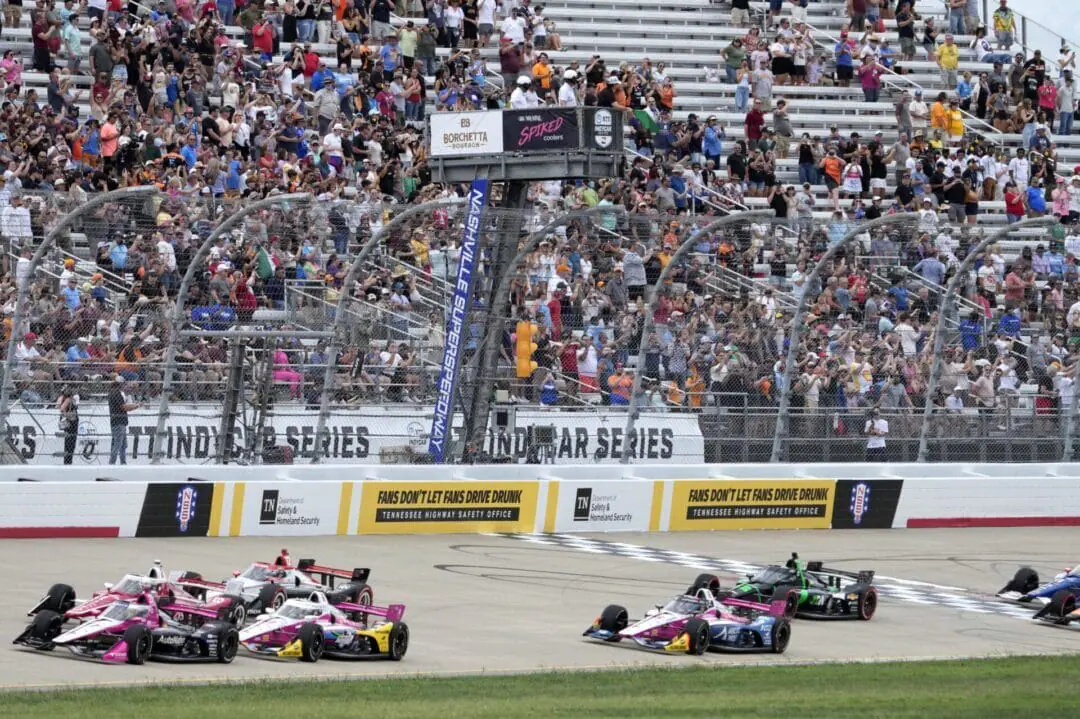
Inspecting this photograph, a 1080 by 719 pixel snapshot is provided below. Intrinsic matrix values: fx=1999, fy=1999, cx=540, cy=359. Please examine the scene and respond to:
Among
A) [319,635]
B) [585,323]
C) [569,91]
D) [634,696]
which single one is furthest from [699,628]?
[569,91]

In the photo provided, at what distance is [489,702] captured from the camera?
13383 mm

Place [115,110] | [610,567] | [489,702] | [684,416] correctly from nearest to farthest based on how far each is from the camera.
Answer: [489,702], [610,567], [684,416], [115,110]

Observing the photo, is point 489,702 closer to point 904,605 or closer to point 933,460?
point 904,605

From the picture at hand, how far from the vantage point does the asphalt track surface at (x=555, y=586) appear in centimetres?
1533

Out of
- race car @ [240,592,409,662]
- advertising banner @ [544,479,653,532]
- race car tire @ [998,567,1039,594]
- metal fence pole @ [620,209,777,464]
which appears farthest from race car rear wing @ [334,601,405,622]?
advertising banner @ [544,479,653,532]

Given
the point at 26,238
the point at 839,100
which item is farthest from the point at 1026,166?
the point at 26,238

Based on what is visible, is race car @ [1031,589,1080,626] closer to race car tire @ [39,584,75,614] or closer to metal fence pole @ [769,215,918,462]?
metal fence pole @ [769,215,918,462]

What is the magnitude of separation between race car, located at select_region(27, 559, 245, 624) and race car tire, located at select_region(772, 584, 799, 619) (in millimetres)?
4779

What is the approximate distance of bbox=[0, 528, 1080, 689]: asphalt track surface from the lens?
1533 cm

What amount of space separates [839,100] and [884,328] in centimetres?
1821

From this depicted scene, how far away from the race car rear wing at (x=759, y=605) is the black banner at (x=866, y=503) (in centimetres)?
831

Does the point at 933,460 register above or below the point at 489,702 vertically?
above

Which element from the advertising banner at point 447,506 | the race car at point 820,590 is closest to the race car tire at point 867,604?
the race car at point 820,590

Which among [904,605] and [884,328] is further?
[884,328]
